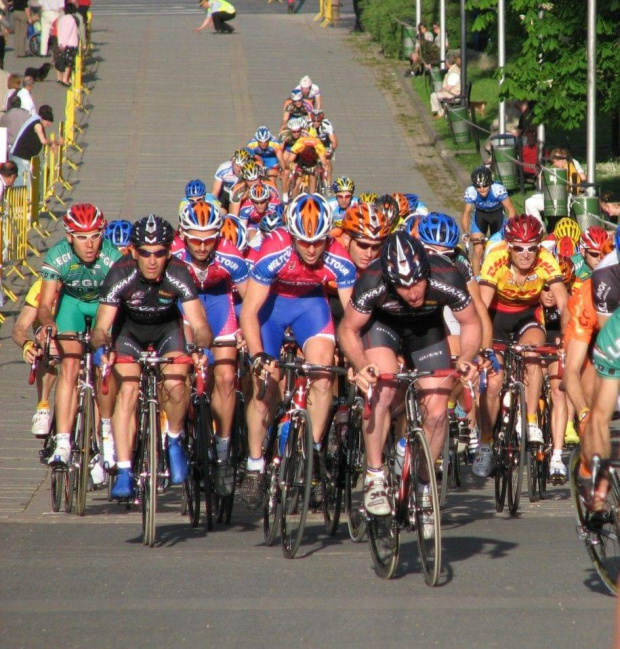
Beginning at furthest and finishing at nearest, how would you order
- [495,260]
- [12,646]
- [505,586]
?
[495,260], [505,586], [12,646]

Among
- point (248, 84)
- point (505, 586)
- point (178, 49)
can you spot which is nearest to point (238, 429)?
point (505, 586)

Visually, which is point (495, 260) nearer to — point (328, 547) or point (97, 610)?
point (328, 547)

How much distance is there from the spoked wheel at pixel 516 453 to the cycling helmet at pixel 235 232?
2.70 m

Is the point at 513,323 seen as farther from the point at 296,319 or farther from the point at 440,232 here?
the point at 296,319

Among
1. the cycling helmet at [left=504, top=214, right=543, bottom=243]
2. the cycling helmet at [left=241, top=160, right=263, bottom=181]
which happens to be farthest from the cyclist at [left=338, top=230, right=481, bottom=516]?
the cycling helmet at [left=241, top=160, right=263, bottom=181]

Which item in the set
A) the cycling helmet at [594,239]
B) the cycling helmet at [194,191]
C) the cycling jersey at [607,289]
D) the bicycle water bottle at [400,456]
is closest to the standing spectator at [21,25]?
the cycling helmet at [194,191]

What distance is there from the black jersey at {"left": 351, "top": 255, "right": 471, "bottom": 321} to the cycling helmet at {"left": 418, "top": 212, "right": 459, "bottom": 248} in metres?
1.25

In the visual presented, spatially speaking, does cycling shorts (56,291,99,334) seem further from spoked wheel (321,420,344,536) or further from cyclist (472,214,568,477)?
cyclist (472,214,568,477)

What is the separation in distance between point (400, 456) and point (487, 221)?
30.2ft

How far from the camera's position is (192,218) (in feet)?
33.2

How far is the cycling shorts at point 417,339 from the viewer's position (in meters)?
8.41

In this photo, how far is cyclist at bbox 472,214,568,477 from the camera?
34.4 ft

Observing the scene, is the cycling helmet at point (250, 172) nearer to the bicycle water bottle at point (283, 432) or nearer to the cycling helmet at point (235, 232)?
the cycling helmet at point (235, 232)

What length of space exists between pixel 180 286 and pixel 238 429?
174cm
